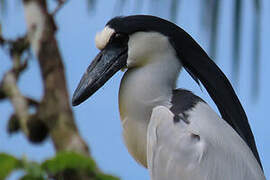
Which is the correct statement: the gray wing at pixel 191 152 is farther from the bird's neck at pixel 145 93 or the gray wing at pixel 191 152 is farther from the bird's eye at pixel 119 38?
the bird's eye at pixel 119 38

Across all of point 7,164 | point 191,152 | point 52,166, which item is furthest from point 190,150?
point 7,164

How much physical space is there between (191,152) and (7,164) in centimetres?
167

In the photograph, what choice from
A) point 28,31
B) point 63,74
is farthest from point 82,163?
point 28,31

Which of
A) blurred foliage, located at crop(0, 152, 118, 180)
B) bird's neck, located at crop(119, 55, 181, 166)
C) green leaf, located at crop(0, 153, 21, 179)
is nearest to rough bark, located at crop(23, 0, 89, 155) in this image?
blurred foliage, located at crop(0, 152, 118, 180)

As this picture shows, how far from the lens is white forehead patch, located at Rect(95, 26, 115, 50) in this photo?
73.1 inches

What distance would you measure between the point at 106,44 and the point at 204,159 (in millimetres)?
362

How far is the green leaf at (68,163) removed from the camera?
318 centimetres

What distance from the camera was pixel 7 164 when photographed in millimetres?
3307

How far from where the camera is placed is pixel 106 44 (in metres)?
1.88

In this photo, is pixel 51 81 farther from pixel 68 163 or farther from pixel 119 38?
pixel 119 38

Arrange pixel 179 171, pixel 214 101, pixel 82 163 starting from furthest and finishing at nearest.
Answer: pixel 82 163, pixel 214 101, pixel 179 171

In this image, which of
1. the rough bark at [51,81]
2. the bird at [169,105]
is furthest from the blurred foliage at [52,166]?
the bird at [169,105]

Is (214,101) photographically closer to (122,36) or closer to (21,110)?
(122,36)

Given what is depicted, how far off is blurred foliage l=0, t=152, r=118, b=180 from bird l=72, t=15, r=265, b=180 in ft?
4.32
